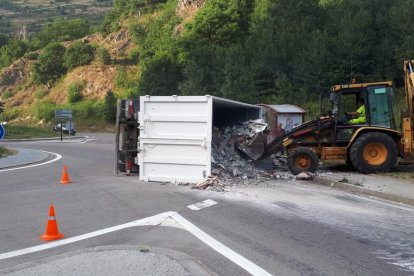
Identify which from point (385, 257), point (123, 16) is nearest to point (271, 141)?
point (385, 257)

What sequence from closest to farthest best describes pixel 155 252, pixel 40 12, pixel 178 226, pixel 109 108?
pixel 155 252 < pixel 178 226 < pixel 109 108 < pixel 40 12

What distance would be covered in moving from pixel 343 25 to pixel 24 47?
223ft

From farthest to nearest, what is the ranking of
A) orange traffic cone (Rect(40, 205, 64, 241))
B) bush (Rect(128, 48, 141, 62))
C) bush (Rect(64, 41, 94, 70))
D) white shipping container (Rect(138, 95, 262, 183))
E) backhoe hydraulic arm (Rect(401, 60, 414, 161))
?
1. bush (Rect(64, 41, 94, 70))
2. bush (Rect(128, 48, 141, 62))
3. backhoe hydraulic arm (Rect(401, 60, 414, 161))
4. white shipping container (Rect(138, 95, 262, 183))
5. orange traffic cone (Rect(40, 205, 64, 241))

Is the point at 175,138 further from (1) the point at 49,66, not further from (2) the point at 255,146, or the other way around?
(1) the point at 49,66

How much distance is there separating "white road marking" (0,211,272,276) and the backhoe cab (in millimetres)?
→ 7245

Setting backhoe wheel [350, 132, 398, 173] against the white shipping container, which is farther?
backhoe wheel [350, 132, 398, 173]

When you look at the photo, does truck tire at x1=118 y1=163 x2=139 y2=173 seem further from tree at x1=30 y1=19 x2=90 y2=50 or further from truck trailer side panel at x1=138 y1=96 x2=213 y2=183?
tree at x1=30 y1=19 x2=90 y2=50

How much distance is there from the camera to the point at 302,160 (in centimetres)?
1617

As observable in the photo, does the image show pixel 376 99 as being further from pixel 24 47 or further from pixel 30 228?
pixel 24 47

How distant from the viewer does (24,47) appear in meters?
99.1

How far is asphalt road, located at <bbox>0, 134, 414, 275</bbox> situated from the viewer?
277 inches

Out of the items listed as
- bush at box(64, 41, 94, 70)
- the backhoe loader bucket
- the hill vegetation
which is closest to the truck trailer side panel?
the backhoe loader bucket

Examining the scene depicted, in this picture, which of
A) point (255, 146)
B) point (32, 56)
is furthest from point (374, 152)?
point (32, 56)

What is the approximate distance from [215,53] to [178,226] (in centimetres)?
4586
